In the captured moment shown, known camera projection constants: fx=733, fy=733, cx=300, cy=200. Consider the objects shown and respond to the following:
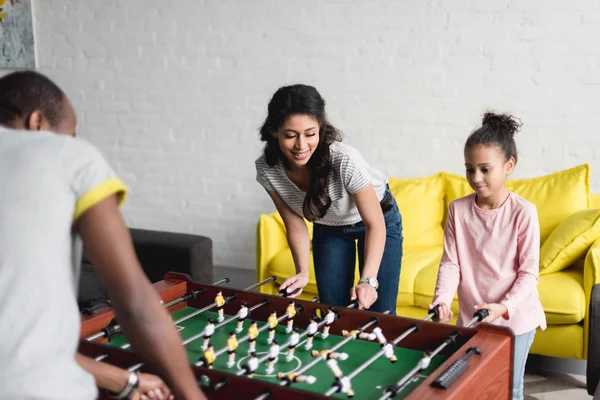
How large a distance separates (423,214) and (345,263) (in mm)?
1370

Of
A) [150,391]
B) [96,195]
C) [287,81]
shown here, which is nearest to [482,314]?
[150,391]

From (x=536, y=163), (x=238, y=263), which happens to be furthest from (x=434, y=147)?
(x=238, y=263)

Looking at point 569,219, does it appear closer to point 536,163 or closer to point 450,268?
point 536,163

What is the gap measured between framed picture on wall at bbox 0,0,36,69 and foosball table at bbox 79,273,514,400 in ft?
11.6

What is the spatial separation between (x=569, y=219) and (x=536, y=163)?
0.60m

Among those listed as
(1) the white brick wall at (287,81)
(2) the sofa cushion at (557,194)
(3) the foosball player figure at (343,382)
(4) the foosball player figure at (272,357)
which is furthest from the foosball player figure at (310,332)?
(1) the white brick wall at (287,81)

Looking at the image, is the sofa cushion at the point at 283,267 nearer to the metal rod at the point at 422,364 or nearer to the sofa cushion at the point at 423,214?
the sofa cushion at the point at 423,214

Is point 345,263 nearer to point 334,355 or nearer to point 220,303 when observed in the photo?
point 220,303

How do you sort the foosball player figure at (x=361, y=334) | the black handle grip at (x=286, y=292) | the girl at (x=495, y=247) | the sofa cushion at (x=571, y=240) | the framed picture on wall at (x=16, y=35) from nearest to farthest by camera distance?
the foosball player figure at (x=361, y=334)
the girl at (x=495, y=247)
the black handle grip at (x=286, y=292)
the sofa cushion at (x=571, y=240)
the framed picture on wall at (x=16, y=35)

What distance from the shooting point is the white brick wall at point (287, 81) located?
12.5 ft

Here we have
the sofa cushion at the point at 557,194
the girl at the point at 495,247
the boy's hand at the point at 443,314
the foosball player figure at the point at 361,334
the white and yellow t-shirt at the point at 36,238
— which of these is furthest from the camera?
the sofa cushion at the point at 557,194

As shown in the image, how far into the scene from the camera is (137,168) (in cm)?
498

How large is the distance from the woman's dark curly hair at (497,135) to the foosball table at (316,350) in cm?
57

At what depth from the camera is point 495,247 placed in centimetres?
222
